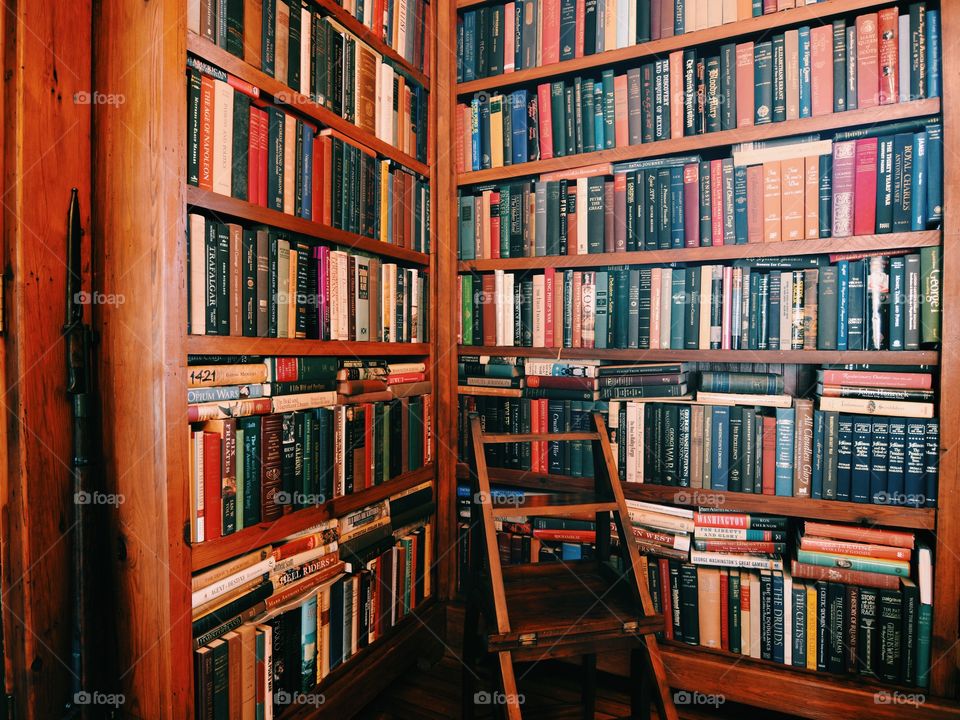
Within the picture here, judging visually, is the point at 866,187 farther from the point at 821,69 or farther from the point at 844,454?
the point at 844,454

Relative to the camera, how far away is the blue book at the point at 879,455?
149 centimetres

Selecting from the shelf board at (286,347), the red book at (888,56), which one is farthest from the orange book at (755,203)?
the shelf board at (286,347)

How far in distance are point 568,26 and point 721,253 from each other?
0.90 m

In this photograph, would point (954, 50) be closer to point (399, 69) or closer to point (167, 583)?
point (399, 69)

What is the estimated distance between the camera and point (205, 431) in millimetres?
1201

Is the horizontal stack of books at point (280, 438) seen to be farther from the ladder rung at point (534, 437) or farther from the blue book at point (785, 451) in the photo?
the blue book at point (785, 451)

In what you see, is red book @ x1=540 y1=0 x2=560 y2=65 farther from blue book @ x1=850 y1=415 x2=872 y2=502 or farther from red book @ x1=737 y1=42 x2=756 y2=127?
blue book @ x1=850 y1=415 x2=872 y2=502

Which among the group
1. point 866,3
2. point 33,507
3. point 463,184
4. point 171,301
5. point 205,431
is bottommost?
point 33,507

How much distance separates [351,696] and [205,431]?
34.8 inches

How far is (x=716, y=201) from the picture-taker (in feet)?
5.46

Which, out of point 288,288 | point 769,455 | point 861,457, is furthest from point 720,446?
point 288,288

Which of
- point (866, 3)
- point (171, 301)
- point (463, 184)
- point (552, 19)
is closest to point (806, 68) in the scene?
point (866, 3)

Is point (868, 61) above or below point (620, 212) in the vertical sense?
above

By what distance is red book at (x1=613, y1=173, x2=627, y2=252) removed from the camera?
5.81 feet
